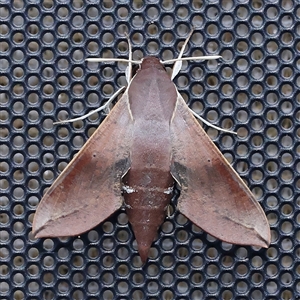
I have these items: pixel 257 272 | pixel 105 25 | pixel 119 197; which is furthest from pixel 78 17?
pixel 257 272

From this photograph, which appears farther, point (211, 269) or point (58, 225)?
point (211, 269)

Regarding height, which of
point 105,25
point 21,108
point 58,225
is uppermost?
point 105,25

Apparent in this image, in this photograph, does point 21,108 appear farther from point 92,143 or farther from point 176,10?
point 176,10
